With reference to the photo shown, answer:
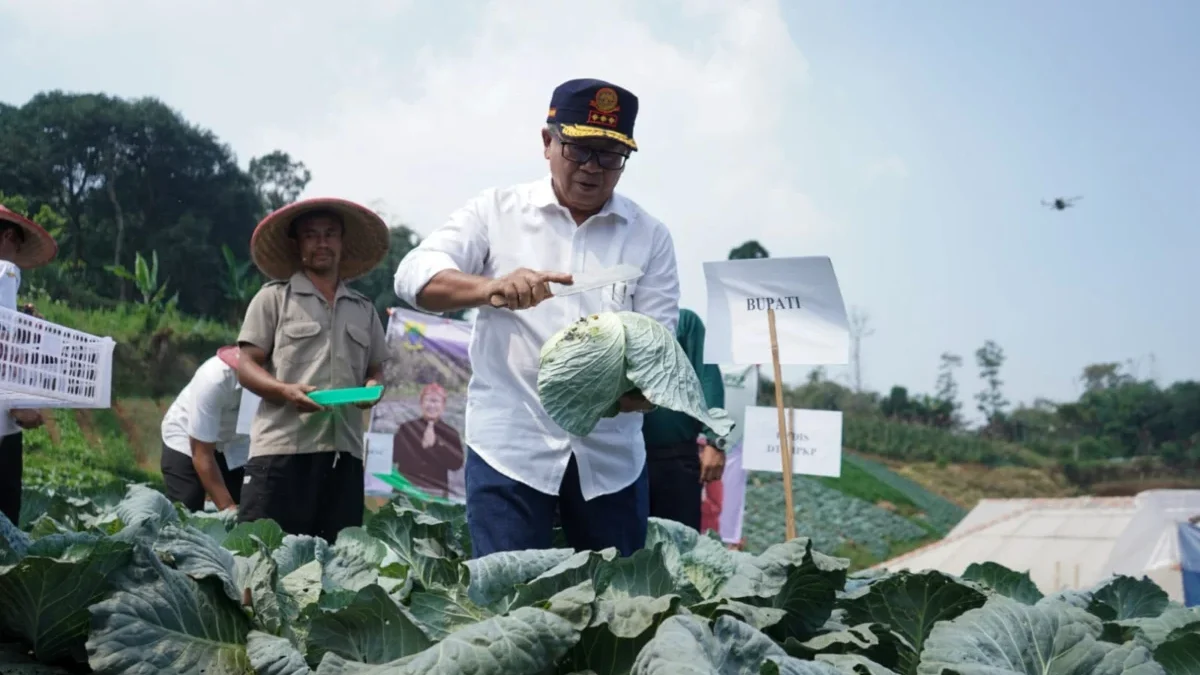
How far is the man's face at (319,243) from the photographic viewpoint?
3986 millimetres

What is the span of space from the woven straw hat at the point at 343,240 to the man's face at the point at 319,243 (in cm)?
5

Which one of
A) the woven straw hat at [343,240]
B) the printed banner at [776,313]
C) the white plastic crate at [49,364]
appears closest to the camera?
the white plastic crate at [49,364]

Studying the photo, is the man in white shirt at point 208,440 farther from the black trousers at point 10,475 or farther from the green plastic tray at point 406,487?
the green plastic tray at point 406,487

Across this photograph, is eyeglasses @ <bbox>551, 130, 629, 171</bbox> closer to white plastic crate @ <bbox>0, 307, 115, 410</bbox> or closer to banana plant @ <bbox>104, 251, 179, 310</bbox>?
white plastic crate @ <bbox>0, 307, 115, 410</bbox>

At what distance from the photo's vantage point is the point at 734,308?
3455 mm

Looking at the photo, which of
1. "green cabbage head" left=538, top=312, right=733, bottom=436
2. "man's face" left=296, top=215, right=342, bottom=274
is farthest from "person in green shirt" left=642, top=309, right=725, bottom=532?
"green cabbage head" left=538, top=312, right=733, bottom=436

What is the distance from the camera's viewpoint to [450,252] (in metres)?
2.52

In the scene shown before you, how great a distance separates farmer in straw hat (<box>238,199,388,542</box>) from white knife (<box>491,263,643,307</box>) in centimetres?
170

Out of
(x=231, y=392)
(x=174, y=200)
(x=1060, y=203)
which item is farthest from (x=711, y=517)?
(x=1060, y=203)

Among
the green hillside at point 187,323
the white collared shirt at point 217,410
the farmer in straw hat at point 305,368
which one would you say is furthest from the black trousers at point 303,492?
the green hillside at point 187,323

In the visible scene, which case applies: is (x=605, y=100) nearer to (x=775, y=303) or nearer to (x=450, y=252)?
(x=450, y=252)

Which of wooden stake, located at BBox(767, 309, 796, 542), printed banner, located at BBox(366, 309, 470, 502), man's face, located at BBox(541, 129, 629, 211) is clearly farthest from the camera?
printed banner, located at BBox(366, 309, 470, 502)

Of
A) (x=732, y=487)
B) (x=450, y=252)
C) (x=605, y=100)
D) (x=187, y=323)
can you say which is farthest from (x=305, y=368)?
(x=187, y=323)

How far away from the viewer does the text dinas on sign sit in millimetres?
3420
